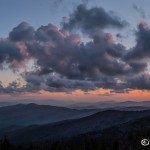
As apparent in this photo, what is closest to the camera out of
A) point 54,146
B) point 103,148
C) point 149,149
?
point 149,149

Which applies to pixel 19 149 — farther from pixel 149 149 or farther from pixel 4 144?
pixel 149 149

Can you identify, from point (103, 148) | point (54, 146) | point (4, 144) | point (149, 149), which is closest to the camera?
point (149, 149)

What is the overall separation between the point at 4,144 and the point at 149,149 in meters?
77.0

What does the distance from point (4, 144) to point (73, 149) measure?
5161cm

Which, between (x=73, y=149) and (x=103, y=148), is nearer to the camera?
(x=103, y=148)

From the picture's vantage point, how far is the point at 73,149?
189875 mm

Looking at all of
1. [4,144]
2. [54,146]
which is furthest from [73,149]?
[4,144]

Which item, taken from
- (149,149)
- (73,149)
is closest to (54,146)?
(73,149)

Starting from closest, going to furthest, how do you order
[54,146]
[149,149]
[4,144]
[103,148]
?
1. [149,149]
2. [4,144]
3. [103,148]
4. [54,146]

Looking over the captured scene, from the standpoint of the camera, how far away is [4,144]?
154875 millimetres

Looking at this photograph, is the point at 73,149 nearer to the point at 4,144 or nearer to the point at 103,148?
the point at 103,148

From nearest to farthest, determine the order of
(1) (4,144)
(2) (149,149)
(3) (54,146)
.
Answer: (2) (149,149)
(1) (4,144)
(3) (54,146)

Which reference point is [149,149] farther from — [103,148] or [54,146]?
[54,146]

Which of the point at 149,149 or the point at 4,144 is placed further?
the point at 4,144
